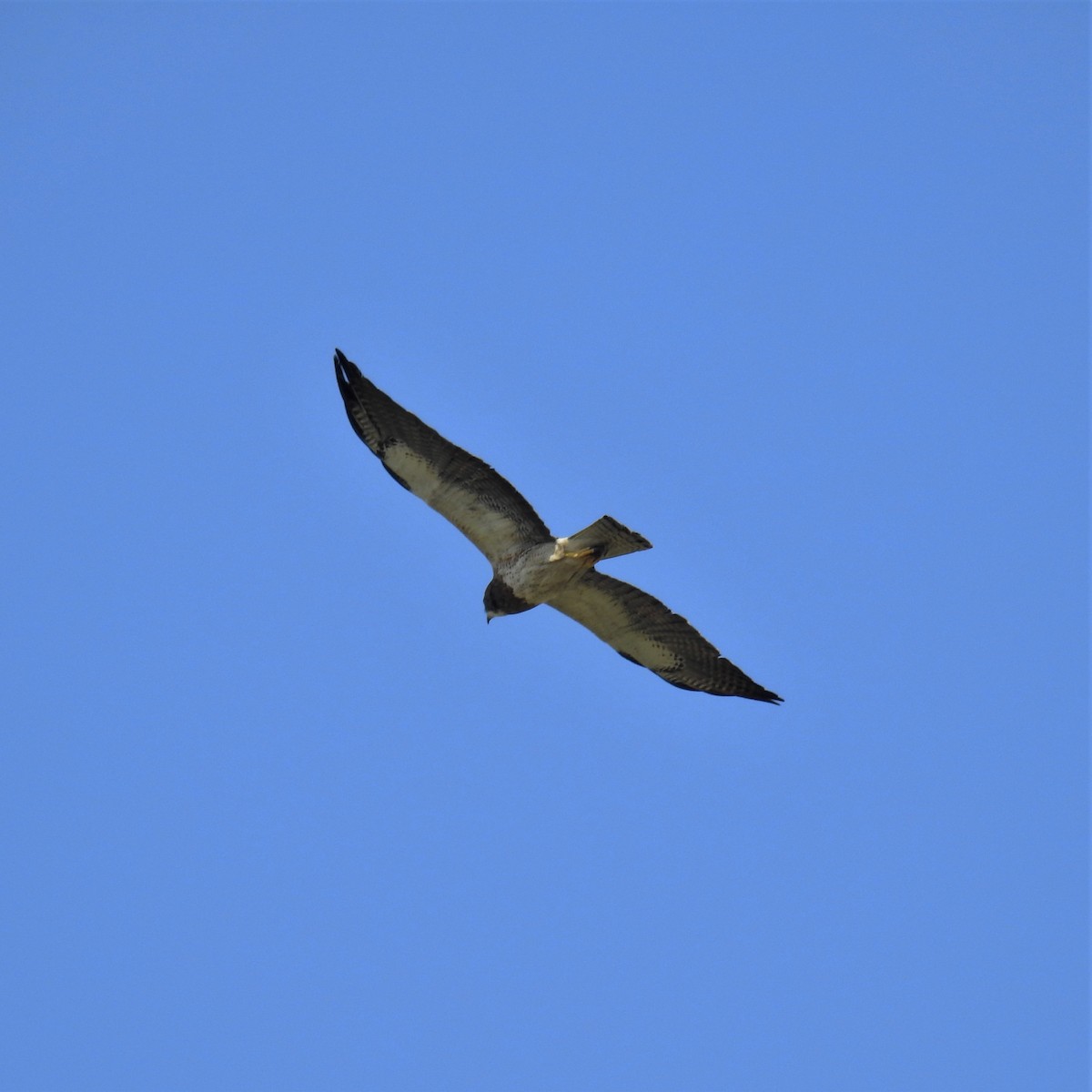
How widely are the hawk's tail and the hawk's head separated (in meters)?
0.83

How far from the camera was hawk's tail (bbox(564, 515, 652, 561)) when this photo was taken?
1315 centimetres

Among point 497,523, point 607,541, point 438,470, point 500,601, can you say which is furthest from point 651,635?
point 438,470

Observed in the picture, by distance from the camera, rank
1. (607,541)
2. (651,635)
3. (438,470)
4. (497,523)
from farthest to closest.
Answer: (651,635) < (497,523) < (438,470) < (607,541)

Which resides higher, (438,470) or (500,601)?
(438,470)

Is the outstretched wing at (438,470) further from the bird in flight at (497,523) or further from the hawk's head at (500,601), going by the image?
the hawk's head at (500,601)

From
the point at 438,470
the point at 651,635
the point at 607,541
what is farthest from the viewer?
the point at 651,635

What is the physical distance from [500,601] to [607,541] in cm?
139

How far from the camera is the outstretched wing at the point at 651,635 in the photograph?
1462 cm

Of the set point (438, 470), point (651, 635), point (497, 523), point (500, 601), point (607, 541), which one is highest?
point (651, 635)

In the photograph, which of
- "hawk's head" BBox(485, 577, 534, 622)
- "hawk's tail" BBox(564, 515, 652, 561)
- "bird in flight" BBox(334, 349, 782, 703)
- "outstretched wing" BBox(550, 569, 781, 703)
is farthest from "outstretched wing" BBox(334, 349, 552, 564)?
"outstretched wing" BBox(550, 569, 781, 703)

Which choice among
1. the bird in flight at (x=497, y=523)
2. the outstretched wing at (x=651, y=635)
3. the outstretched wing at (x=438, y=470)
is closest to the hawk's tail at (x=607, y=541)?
the bird in flight at (x=497, y=523)

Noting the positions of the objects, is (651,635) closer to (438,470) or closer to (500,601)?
(500,601)

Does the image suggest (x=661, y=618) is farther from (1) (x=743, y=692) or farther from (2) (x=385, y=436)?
(2) (x=385, y=436)

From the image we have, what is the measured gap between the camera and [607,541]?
43.9ft
